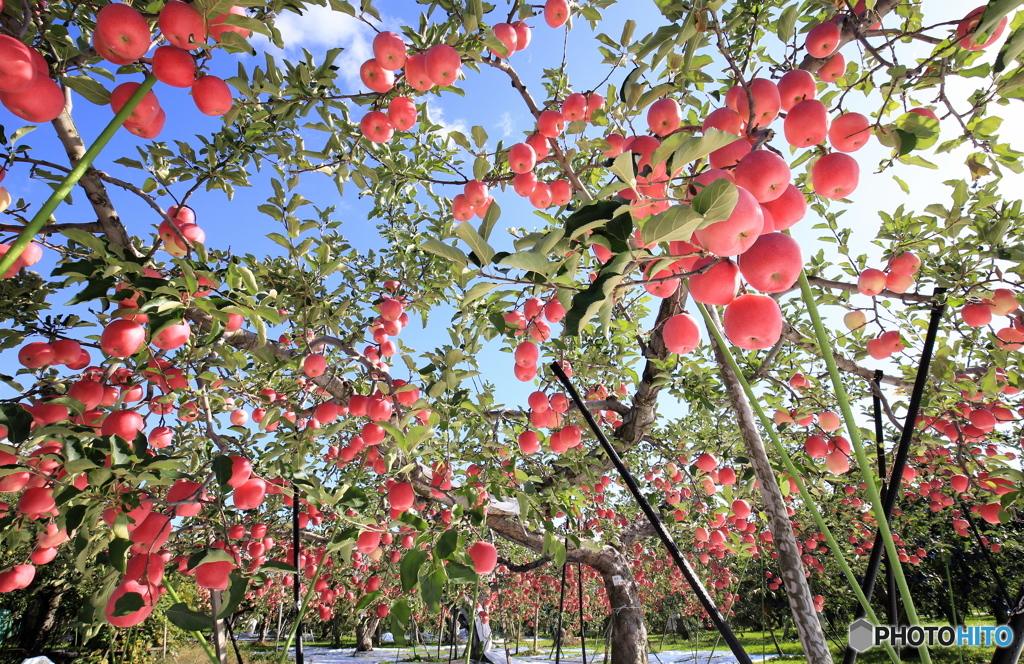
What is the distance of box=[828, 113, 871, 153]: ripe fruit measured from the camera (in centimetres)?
96

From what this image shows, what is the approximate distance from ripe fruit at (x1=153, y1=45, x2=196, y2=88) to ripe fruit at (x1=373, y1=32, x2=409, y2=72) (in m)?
0.71

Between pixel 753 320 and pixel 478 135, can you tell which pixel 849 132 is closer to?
pixel 753 320

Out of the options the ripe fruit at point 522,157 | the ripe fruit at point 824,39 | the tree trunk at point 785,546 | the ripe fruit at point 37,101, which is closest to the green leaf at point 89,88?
the ripe fruit at point 37,101

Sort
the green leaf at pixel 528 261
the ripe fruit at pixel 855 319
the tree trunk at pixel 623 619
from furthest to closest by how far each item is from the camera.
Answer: the tree trunk at pixel 623 619
the ripe fruit at pixel 855 319
the green leaf at pixel 528 261

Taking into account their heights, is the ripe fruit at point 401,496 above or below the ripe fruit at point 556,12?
below

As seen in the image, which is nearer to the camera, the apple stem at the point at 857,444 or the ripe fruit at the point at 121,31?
the apple stem at the point at 857,444

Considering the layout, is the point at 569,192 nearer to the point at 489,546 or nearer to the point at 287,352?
the point at 489,546

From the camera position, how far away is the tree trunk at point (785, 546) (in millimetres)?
961

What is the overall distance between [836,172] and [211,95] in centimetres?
148

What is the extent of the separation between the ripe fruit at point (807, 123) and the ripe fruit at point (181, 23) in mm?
1286

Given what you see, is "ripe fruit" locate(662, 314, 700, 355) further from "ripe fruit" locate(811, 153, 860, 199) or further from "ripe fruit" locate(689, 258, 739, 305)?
"ripe fruit" locate(811, 153, 860, 199)

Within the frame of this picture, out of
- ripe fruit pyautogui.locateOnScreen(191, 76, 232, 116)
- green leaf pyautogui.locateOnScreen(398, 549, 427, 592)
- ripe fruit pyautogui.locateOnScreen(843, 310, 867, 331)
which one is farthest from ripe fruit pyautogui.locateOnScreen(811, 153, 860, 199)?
ripe fruit pyautogui.locateOnScreen(843, 310, 867, 331)

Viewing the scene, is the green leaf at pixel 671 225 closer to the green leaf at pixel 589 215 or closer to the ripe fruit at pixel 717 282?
the green leaf at pixel 589 215

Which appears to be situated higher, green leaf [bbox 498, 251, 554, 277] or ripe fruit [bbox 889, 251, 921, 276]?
ripe fruit [bbox 889, 251, 921, 276]
